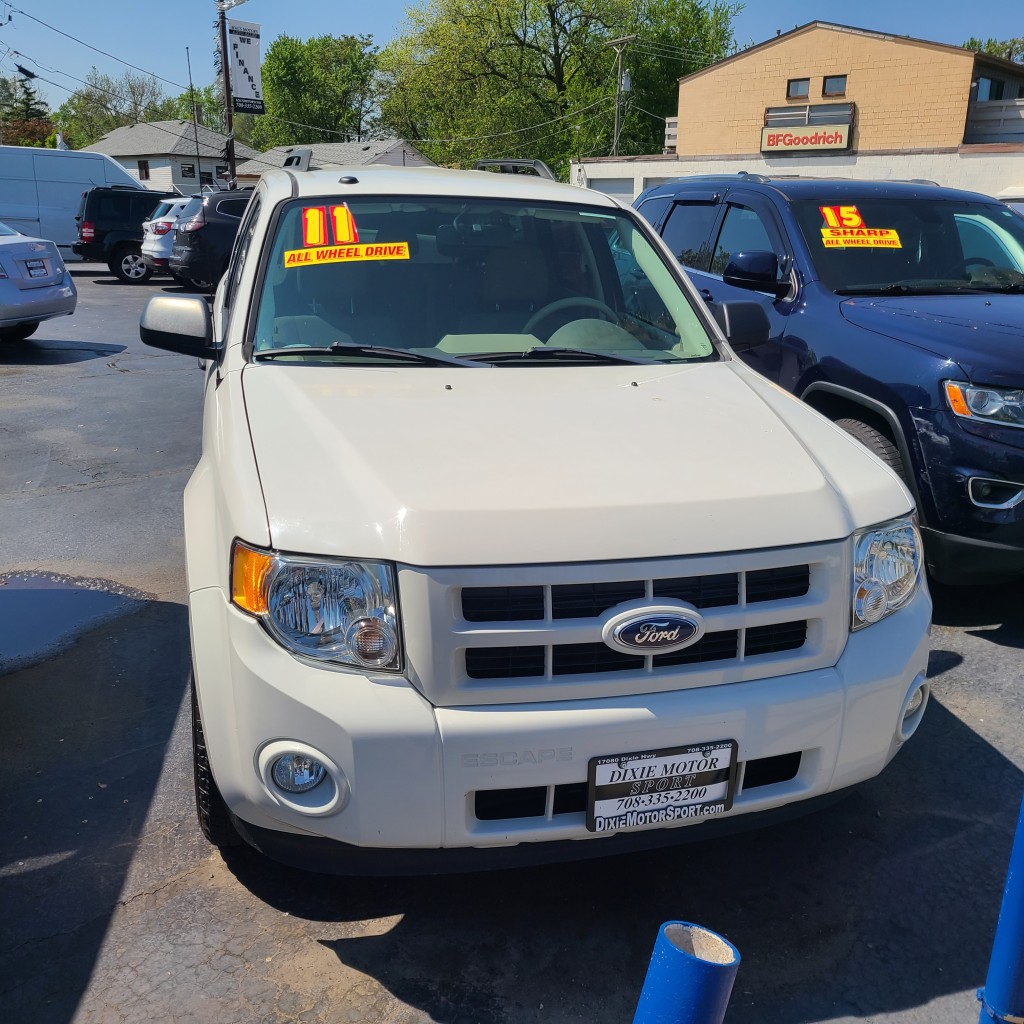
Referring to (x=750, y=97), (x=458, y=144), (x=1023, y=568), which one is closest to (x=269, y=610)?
(x=1023, y=568)

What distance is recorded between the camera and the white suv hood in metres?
2.13

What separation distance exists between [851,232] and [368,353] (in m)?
3.45

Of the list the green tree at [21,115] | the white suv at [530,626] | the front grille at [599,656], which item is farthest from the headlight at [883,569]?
the green tree at [21,115]

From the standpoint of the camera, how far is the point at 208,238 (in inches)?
666

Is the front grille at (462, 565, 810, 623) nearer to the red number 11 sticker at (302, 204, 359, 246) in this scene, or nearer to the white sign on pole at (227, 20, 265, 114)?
the red number 11 sticker at (302, 204, 359, 246)

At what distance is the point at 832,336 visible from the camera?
477 centimetres

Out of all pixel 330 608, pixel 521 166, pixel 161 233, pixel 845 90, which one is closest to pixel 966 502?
pixel 330 608

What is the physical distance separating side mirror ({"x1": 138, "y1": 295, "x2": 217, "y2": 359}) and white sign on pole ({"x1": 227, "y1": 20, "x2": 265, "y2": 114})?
36875 mm

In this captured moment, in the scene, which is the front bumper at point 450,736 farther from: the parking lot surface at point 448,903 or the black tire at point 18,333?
the black tire at point 18,333

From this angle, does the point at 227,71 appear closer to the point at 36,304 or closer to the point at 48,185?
the point at 48,185

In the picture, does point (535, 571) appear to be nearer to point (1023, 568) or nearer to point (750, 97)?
point (1023, 568)

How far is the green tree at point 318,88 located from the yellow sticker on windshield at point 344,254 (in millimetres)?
83294

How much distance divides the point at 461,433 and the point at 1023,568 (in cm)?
268

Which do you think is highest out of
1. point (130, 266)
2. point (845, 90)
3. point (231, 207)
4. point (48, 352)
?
point (845, 90)
